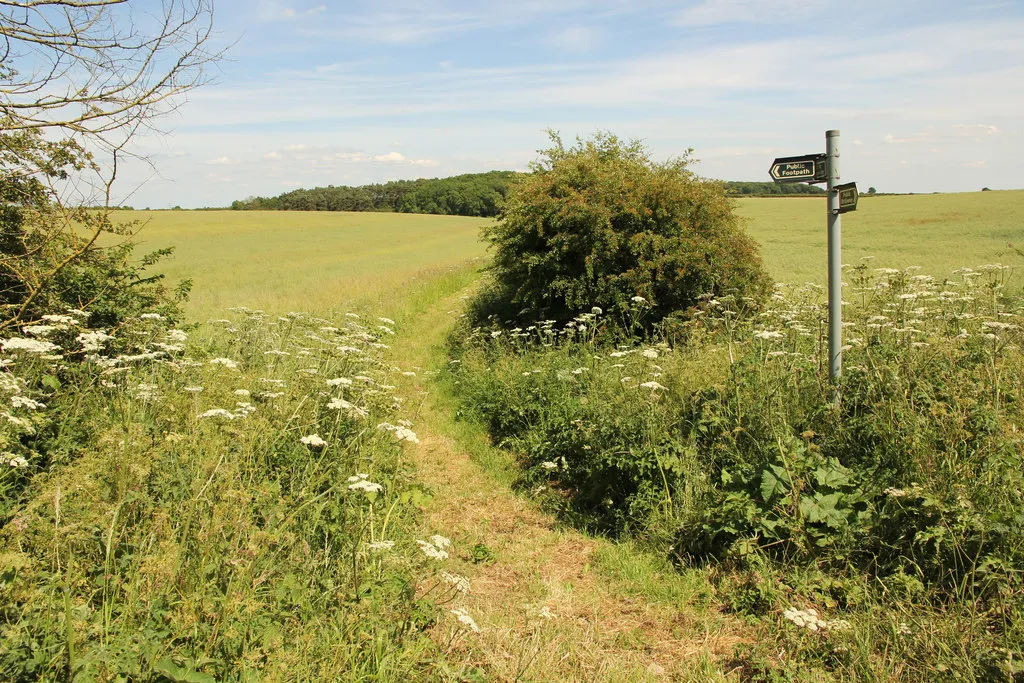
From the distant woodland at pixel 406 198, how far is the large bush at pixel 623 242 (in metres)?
70.6

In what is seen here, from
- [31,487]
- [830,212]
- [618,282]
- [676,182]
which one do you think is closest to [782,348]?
[830,212]

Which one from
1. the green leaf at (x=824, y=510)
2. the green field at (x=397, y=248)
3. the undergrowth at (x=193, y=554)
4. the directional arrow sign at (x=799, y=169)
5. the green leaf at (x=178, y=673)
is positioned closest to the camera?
the green leaf at (x=178, y=673)

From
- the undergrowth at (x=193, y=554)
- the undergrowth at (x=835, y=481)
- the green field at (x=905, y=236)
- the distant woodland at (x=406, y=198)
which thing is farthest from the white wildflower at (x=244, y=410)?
the distant woodland at (x=406, y=198)

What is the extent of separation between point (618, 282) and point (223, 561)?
8.05m

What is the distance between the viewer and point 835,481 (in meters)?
4.50

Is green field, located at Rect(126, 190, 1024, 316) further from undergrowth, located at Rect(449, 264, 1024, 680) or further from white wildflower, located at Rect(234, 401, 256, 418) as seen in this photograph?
undergrowth, located at Rect(449, 264, 1024, 680)

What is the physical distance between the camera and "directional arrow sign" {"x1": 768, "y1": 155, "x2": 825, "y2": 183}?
5.46 meters

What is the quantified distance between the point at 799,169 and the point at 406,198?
86196mm

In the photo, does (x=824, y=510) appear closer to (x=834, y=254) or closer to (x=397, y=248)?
(x=834, y=254)

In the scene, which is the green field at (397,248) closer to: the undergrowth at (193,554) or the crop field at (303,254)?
the crop field at (303,254)

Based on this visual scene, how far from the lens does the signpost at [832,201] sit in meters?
5.32

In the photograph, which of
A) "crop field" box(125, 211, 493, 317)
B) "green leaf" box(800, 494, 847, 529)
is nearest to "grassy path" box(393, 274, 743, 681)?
"green leaf" box(800, 494, 847, 529)

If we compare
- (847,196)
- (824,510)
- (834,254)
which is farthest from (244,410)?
(847,196)

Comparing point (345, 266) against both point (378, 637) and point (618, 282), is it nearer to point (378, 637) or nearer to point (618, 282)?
point (618, 282)
